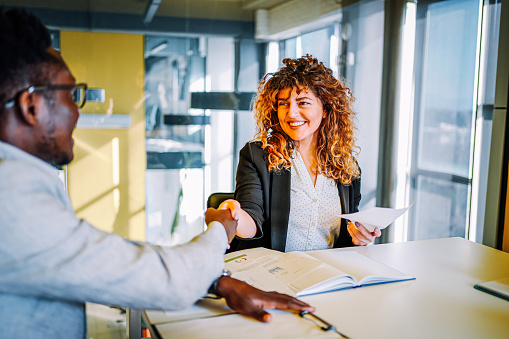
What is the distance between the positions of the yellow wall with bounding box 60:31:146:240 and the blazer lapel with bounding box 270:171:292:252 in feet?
6.58

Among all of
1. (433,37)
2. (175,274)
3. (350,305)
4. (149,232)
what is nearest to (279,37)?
(433,37)

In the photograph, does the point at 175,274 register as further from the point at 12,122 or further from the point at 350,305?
the point at 350,305

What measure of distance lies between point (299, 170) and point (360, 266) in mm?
678

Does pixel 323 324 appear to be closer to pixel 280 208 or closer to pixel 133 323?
pixel 133 323

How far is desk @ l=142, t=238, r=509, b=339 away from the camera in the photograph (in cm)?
126

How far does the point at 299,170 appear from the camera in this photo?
90.8 inches

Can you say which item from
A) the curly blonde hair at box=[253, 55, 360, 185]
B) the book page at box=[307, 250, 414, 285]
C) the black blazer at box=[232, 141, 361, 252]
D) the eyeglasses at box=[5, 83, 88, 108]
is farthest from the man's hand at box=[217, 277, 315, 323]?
A: the curly blonde hair at box=[253, 55, 360, 185]

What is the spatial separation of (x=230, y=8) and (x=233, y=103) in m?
0.82

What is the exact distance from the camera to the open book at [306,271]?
1536mm

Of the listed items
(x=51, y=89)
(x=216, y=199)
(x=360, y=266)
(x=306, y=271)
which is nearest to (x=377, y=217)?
(x=360, y=266)

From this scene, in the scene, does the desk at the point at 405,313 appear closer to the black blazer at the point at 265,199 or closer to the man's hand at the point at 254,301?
the man's hand at the point at 254,301

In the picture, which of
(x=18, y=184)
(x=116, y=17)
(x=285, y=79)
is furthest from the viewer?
(x=116, y=17)

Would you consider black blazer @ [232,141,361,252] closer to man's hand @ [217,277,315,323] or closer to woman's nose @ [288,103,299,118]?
woman's nose @ [288,103,299,118]

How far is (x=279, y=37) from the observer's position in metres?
4.28
